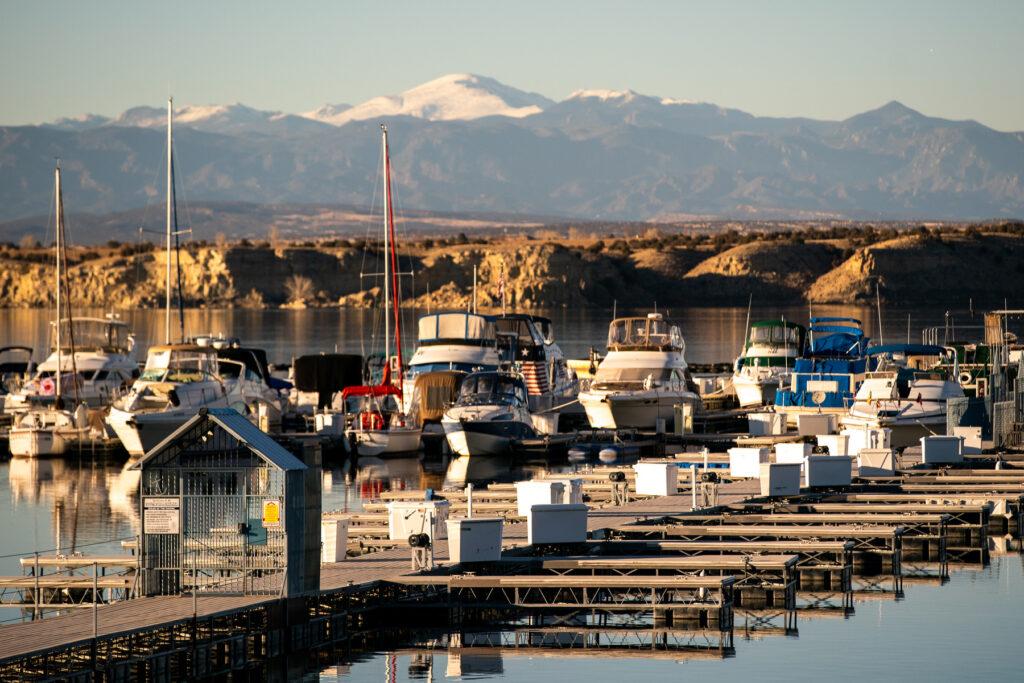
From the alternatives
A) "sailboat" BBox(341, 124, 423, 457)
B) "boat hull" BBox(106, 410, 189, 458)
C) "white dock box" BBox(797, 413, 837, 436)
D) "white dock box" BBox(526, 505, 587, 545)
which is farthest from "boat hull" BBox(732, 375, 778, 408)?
"white dock box" BBox(526, 505, 587, 545)

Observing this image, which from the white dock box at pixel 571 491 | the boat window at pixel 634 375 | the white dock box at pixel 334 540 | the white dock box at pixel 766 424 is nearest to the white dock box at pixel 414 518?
the white dock box at pixel 334 540

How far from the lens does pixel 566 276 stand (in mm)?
182125

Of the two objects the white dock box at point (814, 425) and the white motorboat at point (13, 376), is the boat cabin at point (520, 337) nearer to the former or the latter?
the white dock box at point (814, 425)

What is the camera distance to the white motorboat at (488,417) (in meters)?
49.2

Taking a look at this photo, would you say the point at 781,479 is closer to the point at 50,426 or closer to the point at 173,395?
the point at 173,395

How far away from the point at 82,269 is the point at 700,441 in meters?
148

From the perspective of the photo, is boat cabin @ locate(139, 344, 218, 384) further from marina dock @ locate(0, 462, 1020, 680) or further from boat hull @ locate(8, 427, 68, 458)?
marina dock @ locate(0, 462, 1020, 680)

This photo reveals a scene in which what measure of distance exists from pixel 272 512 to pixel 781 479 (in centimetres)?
1274

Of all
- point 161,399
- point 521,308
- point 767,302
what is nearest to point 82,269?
point 521,308

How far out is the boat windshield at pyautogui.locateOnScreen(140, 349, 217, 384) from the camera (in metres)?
52.0

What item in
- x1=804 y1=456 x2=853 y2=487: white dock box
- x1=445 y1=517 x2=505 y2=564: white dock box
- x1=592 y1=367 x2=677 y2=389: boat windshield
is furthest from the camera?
x1=592 y1=367 x2=677 y2=389: boat windshield

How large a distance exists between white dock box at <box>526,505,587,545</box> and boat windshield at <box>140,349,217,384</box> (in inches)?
1058

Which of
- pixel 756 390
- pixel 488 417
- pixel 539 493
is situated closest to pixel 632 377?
pixel 756 390

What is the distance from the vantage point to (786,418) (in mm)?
52500
